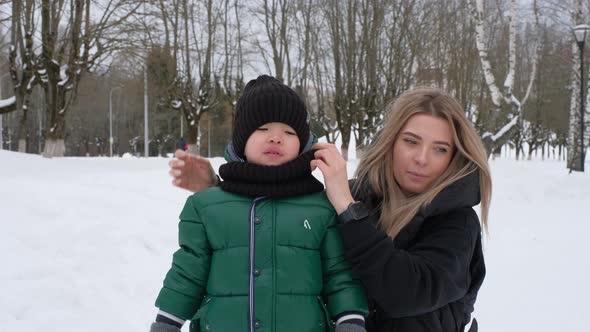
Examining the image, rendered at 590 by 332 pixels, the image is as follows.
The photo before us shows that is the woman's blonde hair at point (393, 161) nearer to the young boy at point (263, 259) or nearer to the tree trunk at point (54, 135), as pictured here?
the young boy at point (263, 259)

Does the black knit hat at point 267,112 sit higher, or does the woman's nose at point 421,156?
the black knit hat at point 267,112

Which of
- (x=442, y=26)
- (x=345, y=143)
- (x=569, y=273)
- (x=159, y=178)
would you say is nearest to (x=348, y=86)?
(x=345, y=143)

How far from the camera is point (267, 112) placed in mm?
1993

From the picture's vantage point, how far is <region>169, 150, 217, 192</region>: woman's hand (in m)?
2.31

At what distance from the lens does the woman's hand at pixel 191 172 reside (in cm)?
231

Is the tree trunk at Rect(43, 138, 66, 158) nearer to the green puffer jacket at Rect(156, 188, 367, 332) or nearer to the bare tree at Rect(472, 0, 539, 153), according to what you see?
the bare tree at Rect(472, 0, 539, 153)

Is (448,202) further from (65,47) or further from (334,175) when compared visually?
(65,47)

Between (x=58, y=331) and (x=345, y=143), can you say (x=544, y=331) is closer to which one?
(x=58, y=331)

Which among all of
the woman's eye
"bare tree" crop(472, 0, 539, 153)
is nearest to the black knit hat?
the woman's eye

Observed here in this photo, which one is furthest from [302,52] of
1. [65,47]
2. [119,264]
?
[119,264]

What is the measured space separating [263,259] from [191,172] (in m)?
0.74

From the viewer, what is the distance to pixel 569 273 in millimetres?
5574

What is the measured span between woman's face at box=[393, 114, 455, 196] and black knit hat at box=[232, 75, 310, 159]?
1.40ft

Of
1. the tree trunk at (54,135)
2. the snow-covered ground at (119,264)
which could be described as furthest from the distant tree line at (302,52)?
the snow-covered ground at (119,264)
